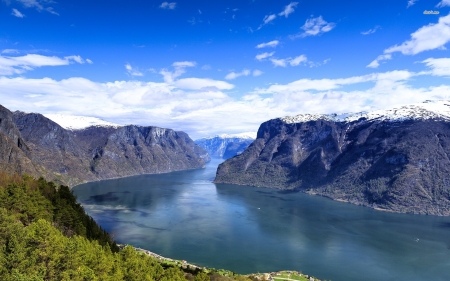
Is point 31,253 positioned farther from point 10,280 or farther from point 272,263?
point 272,263

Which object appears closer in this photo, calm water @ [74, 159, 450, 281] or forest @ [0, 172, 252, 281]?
forest @ [0, 172, 252, 281]

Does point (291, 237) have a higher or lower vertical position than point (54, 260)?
lower

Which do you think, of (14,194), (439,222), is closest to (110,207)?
(14,194)

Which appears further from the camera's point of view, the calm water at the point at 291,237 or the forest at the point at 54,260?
the calm water at the point at 291,237

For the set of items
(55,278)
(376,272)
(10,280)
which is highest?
(10,280)

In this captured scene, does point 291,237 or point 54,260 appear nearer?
point 54,260

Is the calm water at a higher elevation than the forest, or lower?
lower

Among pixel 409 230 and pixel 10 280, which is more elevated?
pixel 10 280

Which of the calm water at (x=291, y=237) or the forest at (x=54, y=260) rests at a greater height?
the forest at (x=54, y=260)
